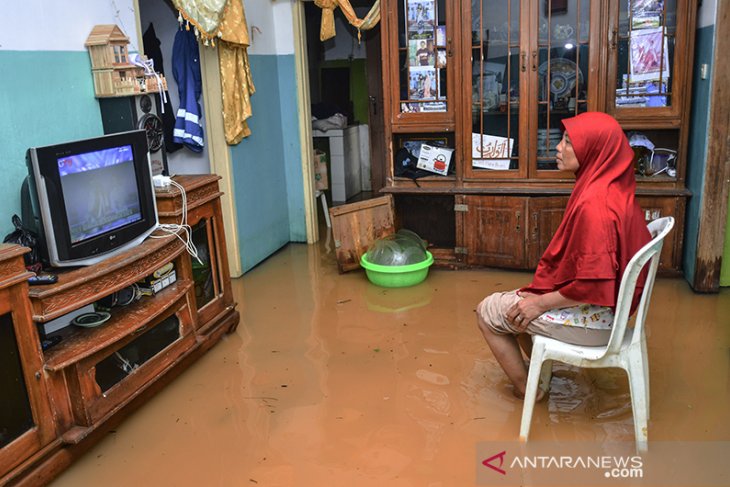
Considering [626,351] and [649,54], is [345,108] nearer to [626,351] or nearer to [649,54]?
[649,54]

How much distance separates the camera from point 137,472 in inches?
96.0

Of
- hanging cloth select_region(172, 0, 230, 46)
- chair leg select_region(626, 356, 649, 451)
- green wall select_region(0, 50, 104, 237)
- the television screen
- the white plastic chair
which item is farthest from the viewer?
hanging cloth select_region(172, 0, 230, 46)

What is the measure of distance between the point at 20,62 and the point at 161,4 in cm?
202

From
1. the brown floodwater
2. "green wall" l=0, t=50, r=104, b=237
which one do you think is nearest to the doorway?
the brown floodwater

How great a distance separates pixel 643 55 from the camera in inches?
154

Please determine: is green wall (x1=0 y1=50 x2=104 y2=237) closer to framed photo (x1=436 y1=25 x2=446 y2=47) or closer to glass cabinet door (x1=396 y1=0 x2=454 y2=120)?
glass cabinet door (x1=396 y1=0 x2=454 y2=120)

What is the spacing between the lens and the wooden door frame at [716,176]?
3.52 m

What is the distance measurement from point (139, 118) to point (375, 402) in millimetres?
1814

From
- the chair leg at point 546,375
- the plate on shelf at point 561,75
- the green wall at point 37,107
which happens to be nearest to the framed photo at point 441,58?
the plate on shelf at point 561,75

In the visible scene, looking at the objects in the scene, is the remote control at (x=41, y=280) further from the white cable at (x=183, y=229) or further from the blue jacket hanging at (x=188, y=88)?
the blue jacket hanging at (x=188, y=88)

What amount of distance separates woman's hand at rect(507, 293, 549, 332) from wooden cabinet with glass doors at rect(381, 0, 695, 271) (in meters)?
1.81

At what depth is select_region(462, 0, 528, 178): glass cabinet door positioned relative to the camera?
411 centimetres

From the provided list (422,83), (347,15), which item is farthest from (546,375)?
(347,15)

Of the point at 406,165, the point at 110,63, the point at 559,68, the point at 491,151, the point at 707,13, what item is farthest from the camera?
the point at 406,165
